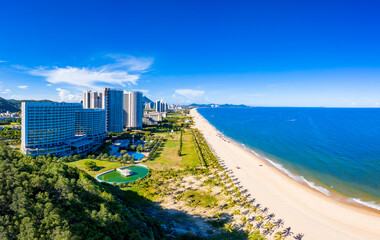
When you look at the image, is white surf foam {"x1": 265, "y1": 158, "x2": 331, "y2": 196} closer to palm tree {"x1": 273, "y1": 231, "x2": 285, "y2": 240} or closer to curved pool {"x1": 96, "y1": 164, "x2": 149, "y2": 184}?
palm tree {"x1": 273, "y1": 231, "x2": 285, "y2": 240}

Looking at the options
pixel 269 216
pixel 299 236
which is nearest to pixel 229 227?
pixel 269 216

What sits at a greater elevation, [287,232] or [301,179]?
[301,179]

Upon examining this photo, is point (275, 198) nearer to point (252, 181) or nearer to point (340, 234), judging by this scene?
point (252, 181)

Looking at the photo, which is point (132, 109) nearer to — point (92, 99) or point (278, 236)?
point (92, 99)

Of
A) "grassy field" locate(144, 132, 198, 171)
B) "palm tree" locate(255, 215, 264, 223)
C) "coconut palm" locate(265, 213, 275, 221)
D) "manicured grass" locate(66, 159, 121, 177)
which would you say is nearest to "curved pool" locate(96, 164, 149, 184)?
"manicured grass" locate(66, 159, 121, 177)

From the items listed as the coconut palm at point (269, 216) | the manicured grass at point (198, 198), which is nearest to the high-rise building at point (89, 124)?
the manicured grass at point (198, 198)

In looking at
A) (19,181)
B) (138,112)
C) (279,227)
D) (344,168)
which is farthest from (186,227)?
(138,112)
